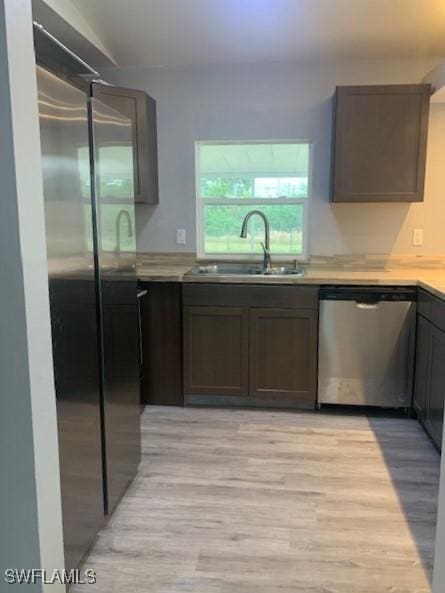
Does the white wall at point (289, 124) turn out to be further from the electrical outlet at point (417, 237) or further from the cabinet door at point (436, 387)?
the cabinet door at point (436, 387)

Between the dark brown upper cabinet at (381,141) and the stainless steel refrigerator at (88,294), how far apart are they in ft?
5.49

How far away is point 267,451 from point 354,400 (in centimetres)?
82

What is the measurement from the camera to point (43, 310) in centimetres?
135

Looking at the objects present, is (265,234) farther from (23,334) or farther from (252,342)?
(23,334)

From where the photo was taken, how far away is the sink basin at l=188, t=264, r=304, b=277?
11.9 ft

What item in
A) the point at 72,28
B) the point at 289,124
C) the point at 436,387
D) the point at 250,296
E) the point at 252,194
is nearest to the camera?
the point at 436,387

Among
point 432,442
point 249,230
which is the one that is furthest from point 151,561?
point 249,230

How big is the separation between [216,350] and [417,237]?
5.70 ft

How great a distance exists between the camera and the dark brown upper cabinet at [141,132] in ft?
11.0

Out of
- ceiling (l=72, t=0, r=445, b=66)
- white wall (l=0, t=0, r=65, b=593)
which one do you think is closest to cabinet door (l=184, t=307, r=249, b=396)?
ceiling (l=72, t=0, r=445, b=66)

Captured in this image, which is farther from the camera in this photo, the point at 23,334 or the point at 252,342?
the point at 252,342

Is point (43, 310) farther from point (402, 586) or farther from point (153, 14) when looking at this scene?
point (153, 14)

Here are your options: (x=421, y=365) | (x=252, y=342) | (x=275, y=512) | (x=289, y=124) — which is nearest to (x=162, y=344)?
(x=252, y=342)

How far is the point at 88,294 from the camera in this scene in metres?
1.87
